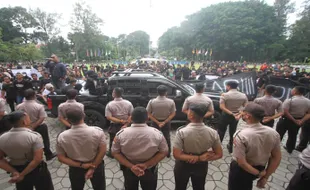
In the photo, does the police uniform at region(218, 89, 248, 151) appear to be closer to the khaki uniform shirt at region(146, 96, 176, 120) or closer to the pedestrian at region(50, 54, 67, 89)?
the khaki uniform shirt at region(146, 96, 176, 120)

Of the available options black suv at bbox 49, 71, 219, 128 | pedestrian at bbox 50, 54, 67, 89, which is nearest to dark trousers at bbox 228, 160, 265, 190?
black suv at bbox 49, 71, 219, 128

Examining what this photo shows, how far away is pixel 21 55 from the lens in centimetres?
2803

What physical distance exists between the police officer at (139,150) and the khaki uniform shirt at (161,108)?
1.39 m

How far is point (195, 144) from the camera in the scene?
201 cm

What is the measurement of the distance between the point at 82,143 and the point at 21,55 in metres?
35.2

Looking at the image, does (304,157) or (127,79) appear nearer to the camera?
(304,157)

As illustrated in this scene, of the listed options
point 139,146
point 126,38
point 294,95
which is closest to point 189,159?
point 139,146

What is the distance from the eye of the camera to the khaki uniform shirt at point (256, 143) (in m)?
1.92

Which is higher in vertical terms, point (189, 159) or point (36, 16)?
point (36, 16)

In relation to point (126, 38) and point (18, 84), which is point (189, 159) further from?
point (126, 38)

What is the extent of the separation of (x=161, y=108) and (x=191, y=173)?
60.1 inches

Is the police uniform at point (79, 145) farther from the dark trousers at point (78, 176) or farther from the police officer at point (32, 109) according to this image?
the police officer at point (32, 109)

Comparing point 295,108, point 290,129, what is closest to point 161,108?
point 295,108

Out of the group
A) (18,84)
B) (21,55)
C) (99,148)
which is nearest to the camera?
(99,148)
